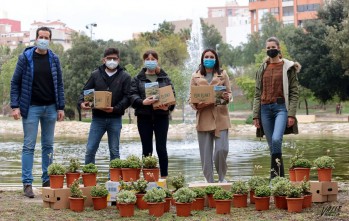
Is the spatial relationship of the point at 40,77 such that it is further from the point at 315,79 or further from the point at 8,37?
the point at 8,37

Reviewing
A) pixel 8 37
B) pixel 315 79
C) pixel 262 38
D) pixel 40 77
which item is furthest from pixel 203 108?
pixel 8 37

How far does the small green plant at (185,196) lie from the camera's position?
733cm

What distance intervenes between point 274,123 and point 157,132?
1.63 metres

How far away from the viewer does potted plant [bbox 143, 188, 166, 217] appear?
736 centimetres

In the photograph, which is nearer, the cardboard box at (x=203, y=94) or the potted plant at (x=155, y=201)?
the potted plant at (x=155, y=201)

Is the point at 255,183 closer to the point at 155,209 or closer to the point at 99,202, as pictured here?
the point at 155,209

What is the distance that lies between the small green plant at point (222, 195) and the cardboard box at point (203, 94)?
75.9 inches

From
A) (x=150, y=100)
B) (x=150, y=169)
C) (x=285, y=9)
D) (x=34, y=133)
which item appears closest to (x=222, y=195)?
(x=150, y=169)

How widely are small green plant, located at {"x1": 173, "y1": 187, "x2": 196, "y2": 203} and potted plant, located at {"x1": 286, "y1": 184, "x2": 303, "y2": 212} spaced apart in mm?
994

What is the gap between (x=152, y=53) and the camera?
9680 mm

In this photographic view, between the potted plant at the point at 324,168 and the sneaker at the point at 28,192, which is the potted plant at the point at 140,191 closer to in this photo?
the sneaker at the point at 28,192

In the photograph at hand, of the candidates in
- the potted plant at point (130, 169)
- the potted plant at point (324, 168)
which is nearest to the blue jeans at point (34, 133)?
the potted plant at point (130, 169)

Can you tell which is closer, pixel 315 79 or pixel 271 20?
pixel 315 79

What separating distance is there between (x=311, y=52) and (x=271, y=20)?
54.9m
